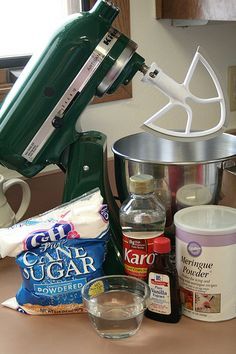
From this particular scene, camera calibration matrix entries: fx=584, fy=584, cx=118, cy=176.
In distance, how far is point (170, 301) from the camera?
89 cm

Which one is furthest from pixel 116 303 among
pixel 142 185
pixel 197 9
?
pixel 197 9

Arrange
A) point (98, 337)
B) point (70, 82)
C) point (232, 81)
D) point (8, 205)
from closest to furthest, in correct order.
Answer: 1. point (98, 337)
2. point (70, 82)
3. point (8, 205)
4. point (232, 81)

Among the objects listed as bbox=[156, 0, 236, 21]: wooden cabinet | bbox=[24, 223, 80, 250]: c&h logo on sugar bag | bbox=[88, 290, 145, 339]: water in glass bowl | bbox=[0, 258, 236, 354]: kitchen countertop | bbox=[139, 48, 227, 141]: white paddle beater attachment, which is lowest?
bbox=[0, 258, 236, 354]: kitchen countertop

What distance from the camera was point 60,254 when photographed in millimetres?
911

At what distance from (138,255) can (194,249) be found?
10 cm

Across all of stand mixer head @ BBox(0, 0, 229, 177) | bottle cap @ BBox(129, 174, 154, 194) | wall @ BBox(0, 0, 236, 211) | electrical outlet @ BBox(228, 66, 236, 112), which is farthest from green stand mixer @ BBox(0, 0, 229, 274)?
electrical outlet @ BBox(228, 66, 236, 112)

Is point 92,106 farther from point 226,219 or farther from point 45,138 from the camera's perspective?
point 226,219

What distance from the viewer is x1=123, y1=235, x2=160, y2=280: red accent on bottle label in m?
0.91

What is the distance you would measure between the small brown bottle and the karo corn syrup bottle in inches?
1.0

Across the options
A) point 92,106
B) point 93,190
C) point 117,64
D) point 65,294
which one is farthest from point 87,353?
point 92,106

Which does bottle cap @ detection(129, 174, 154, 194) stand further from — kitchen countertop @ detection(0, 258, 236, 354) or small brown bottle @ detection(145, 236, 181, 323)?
kitchen countertop @ detection(0, 258, 236, 354)

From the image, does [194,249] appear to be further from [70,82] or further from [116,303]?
[70,82]

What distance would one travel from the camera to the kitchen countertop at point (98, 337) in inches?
32.7

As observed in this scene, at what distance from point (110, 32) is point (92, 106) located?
14.4 inches
